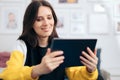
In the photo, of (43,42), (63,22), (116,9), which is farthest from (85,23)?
(43,42)

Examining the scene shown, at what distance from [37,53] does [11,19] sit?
1545 mm

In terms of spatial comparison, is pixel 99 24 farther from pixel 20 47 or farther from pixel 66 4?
pixel 20 47

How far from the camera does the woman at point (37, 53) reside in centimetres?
102

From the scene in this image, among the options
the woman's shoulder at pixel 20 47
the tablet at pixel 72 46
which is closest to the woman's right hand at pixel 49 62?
the tablet at pixel 72 46

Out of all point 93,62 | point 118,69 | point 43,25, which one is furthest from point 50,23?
point 118,69

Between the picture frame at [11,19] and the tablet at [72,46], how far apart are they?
64.2 inches

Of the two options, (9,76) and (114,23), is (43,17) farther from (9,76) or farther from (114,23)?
(114,23)

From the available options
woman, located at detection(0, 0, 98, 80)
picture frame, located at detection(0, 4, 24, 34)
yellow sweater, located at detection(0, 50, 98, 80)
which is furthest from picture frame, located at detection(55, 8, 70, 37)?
yellow sweater, located at detection(0, 50, 98, 80)

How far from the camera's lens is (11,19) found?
2.65 meters

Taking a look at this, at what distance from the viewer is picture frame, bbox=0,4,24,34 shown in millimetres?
2633

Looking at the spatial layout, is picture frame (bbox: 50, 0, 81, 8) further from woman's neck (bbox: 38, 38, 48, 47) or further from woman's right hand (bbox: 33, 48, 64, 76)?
woman's right hand (bbox: 33, 48, 64, 76)

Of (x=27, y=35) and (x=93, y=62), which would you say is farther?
(x=27, y=35)

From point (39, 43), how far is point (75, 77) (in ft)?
0.78

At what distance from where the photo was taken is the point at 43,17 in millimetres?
1136
